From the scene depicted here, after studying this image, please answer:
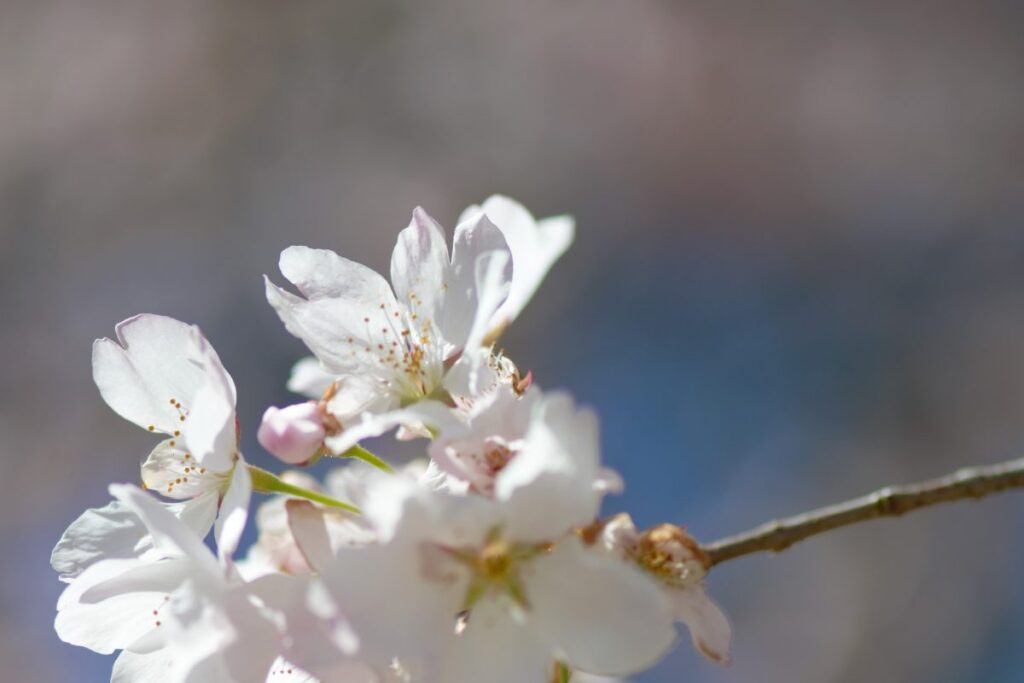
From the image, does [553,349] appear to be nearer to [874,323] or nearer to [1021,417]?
[874,323]

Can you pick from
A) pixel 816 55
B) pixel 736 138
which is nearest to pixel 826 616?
pixel 736 138

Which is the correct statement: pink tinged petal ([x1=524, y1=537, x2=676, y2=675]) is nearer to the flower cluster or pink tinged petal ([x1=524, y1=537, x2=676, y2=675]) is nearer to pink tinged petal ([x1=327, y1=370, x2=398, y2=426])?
the flower cluster

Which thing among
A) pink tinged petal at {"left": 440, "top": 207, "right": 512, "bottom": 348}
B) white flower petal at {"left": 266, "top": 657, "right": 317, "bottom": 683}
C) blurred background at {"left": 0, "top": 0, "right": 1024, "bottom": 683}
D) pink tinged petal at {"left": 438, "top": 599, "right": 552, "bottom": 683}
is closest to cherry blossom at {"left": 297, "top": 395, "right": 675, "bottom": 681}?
pink tinged petal at {"left": 438, "top": 599, "right": 552, "bottom": 683}

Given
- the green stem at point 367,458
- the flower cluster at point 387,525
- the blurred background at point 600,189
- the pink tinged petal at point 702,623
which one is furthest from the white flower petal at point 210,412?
the blurred background at point 600,189

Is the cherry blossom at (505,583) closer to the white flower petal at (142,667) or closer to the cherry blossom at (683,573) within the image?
the cherry blossom at (683,573)

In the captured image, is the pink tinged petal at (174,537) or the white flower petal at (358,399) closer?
the pink tinged petal at (174,537)

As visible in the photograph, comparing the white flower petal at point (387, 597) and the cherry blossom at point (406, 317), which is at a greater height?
the cherry blossom at point (406, 317)

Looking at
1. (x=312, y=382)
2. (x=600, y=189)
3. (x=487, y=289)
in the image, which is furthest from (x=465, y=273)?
(x=600, y=189)
